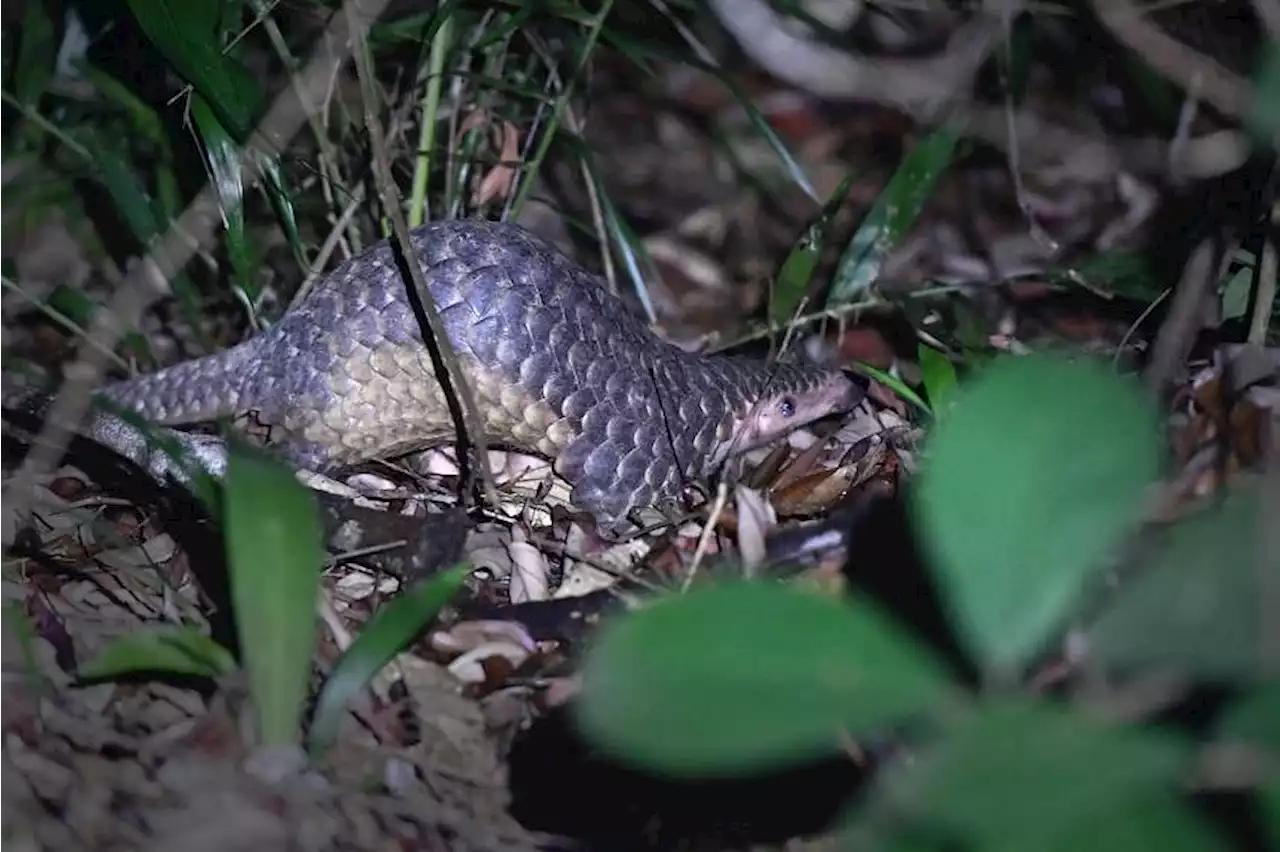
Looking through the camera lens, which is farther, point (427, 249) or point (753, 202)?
point (753, 202)

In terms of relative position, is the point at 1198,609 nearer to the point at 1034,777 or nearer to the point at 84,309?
the point at 1034,777

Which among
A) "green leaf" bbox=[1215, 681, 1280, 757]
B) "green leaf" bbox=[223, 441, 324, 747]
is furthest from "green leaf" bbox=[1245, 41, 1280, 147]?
"green leaf" bbox=[223, 441, 324, 747]

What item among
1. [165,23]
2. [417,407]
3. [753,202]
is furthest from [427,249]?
[753,202]

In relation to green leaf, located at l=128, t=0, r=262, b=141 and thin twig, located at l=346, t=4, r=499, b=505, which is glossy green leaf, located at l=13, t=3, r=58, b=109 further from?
thin twig, located at l=346, t=4, r=499, b=505

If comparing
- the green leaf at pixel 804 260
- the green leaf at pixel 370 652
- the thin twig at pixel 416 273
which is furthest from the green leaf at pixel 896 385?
the green leaf at pixel 370 652

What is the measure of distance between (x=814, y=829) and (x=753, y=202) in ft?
10.9

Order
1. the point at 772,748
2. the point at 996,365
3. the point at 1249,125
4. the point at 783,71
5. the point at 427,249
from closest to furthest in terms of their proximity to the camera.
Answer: the point at 772,748 < the point at 996,365 < the point at 1249,125 < the point at 427,249 < the point at 783,71

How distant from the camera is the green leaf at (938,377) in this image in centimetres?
263

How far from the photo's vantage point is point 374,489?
2.65 m

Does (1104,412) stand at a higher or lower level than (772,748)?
higher

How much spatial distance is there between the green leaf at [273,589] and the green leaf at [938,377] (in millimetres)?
1334

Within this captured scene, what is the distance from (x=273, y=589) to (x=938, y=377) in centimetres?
145

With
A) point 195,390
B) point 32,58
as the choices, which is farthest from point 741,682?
point 32,58

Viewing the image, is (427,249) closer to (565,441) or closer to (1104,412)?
(565,441)
